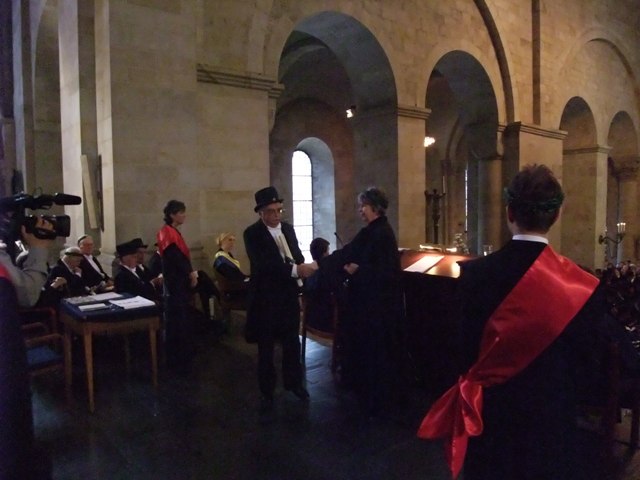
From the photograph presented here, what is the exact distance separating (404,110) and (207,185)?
4.41 m

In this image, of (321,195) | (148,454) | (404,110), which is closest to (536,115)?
(404,110)

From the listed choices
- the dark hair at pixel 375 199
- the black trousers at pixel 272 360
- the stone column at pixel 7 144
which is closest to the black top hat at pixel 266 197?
the dark hair at pixel 375 199

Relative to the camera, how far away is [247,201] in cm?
738

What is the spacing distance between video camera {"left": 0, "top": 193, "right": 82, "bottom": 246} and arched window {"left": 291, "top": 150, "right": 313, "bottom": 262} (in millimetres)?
13752

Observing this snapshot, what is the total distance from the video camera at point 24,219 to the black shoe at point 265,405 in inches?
80.6

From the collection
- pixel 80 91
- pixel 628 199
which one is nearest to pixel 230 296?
pixel 80 91

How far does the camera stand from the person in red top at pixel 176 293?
189 inches

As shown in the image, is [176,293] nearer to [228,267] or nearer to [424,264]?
[228,267]

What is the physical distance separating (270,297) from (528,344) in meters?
2.45

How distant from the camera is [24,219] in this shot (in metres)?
2.38

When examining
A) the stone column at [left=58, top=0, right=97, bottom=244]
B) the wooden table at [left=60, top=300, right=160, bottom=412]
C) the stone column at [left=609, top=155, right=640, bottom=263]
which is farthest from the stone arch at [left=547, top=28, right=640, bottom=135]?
the wooden table at [left=60, top=300, right=160, bottom=412]

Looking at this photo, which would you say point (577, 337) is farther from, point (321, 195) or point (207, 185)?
point (321, 195)

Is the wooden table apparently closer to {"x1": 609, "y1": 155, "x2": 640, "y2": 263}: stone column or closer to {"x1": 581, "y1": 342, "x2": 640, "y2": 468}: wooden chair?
{"x1": 581, "y1": 342, "x2": 640, "y2": 468}: wooden chair

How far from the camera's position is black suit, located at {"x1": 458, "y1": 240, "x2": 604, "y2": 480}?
5.80 feet
